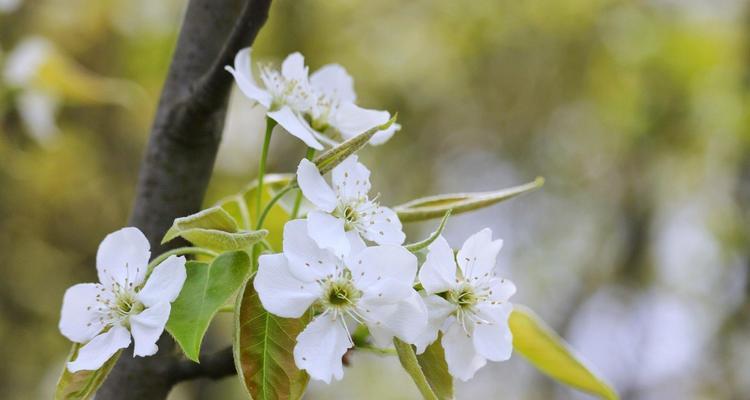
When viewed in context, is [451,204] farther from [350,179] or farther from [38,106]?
[38,106]

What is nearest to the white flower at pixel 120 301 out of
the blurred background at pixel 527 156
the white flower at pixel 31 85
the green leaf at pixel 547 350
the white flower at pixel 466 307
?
the white flower at pixel 466 307

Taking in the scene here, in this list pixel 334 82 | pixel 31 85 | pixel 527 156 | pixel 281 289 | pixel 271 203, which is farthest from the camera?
pixel 527 156

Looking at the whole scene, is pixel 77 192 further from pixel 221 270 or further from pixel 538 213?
pixel 221 270

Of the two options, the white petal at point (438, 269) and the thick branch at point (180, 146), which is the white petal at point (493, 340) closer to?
the white petal at point (438, 269)

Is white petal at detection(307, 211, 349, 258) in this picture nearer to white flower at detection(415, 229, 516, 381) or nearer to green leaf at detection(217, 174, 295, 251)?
white flower at detection(415, 229, 516, 381)

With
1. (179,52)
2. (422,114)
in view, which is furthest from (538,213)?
(179,52)

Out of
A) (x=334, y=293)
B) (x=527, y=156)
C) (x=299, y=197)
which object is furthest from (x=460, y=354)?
(x=527, y=156)
